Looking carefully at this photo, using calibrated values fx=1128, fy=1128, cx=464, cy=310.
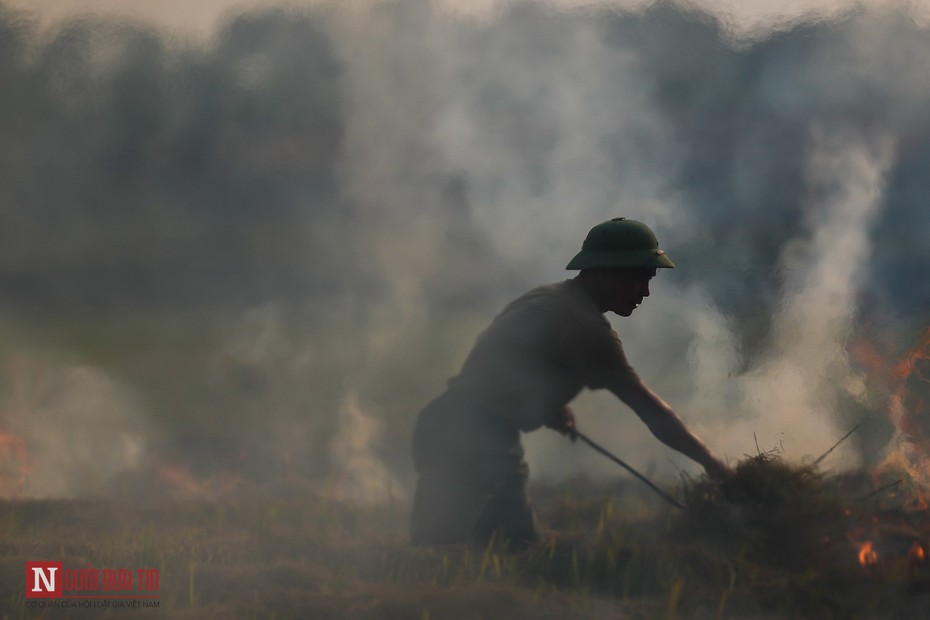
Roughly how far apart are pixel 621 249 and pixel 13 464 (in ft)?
20.0

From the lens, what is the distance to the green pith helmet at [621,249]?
732 cm

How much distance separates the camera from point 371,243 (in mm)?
11602

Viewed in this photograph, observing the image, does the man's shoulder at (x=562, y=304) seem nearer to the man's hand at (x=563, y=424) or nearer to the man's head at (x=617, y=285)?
the man's head at (x=617, y=285)

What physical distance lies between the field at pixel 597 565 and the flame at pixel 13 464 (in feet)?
5.92

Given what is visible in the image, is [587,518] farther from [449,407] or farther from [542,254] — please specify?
[542,254]

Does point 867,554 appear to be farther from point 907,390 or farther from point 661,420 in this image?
point 907,390

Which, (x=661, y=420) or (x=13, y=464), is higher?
(x=13, y=464)

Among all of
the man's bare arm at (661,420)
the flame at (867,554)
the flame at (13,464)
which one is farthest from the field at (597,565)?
the flame at (13,464)

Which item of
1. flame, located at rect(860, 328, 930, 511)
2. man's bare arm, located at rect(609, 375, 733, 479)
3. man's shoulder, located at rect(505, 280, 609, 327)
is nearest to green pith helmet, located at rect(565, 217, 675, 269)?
man's shoulder, located at rect(505, 280, 609, 327)

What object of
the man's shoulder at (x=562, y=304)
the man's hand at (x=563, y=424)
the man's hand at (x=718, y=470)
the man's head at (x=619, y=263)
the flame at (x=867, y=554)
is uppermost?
the man's head at (x=619, y=263)

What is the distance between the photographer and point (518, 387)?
23.6 ft

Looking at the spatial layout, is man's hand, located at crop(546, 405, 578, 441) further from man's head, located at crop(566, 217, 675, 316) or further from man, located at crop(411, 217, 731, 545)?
man's head, located at crop(566, 217, 675, 316)

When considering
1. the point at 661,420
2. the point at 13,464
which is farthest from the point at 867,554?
the point at 13,464

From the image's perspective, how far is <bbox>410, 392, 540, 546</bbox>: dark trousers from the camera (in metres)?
7.30
